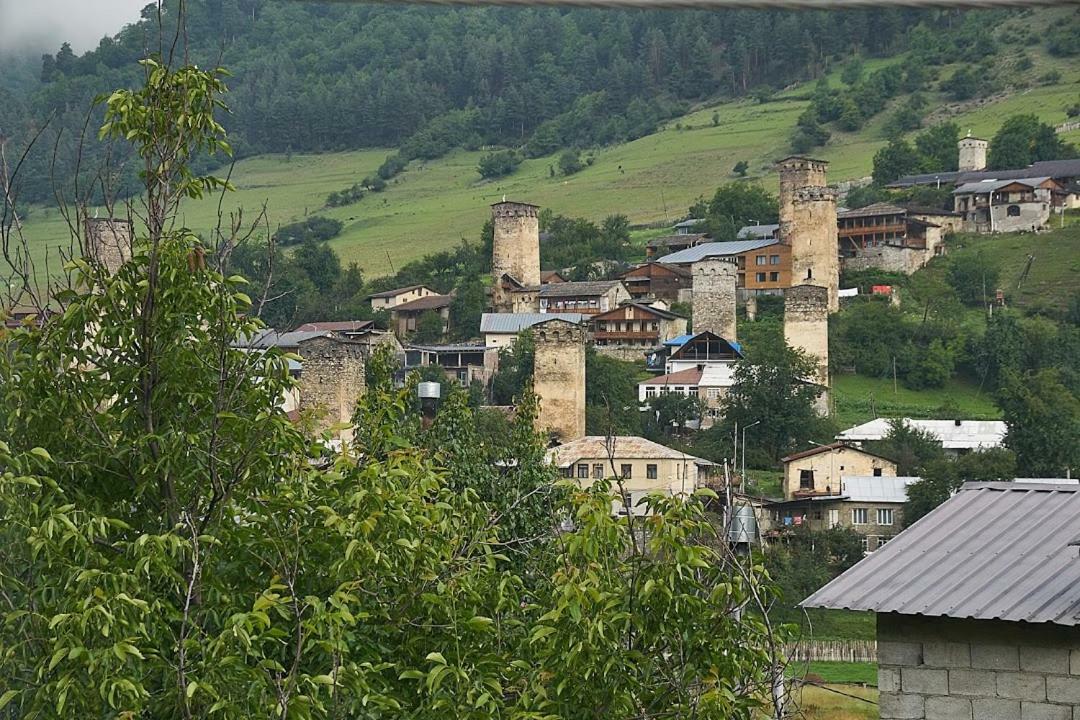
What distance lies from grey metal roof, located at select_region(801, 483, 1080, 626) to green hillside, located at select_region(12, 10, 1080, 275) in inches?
1935

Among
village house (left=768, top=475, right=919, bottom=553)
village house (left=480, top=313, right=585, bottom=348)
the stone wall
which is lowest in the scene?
village house (left=768, top=475, right=919, bottom=553)

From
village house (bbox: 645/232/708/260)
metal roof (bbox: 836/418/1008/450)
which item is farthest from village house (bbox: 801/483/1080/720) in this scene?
village house (bbox: 645/232/708/260)

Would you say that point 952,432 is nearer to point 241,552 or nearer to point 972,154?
point 972,154

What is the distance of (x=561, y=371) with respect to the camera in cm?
3425

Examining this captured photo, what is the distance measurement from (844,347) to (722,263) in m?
4.00

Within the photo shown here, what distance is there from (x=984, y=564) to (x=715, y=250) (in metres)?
42.0

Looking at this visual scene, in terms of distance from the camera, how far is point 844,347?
133 ft

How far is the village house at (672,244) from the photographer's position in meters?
52.7

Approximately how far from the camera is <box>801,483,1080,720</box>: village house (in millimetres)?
5875

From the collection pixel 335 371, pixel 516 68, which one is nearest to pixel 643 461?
pixel 335 371

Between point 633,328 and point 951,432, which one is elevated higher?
point 633,328

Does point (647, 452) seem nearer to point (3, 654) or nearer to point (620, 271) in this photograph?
point (620, 271)

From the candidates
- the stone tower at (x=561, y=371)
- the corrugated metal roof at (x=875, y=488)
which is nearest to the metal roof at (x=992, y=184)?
the stone tower at (x=561, y=371)

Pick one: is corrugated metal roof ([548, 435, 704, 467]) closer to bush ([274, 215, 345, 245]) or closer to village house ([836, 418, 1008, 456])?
village house ([836, 418, 1008, 456])
